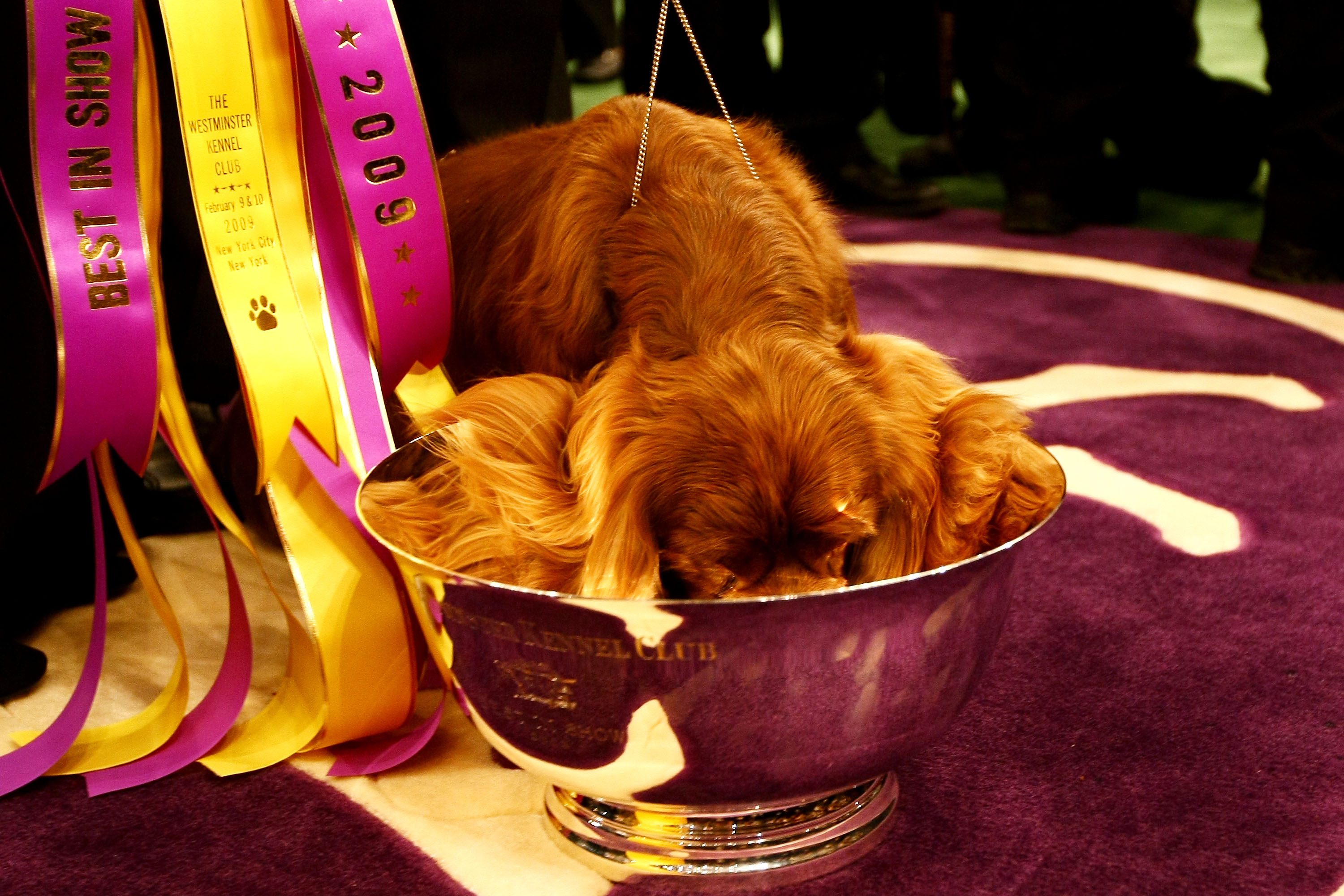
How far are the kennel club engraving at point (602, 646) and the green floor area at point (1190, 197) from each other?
2.38m

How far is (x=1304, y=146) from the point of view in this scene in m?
3.51

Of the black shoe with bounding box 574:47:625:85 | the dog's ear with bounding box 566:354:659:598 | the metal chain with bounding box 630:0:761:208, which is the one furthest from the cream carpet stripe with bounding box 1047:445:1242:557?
the black shoe with bounding box 574:47:625:85

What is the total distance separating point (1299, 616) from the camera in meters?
1.84

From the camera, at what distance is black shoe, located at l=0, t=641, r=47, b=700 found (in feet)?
5.81

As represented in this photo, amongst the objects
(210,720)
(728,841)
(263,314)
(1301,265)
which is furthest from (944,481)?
(1301,265)

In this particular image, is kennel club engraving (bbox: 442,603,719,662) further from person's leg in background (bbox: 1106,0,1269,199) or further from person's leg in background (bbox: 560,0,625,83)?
person's leg in background (bbox: 1106,0,1269,199)

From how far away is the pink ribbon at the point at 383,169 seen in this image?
1575 millimetres

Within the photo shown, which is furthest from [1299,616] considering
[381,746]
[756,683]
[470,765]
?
[381,746]

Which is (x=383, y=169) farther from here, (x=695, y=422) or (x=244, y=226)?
(x=695, y=422)

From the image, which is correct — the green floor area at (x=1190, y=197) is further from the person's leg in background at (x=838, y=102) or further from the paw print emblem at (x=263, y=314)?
the paw print emblem at (x=263, y=314)

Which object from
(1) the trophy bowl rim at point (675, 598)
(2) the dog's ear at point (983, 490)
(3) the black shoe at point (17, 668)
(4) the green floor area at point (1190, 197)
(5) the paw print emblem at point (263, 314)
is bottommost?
(4) the green floor area at point (1190, 197)

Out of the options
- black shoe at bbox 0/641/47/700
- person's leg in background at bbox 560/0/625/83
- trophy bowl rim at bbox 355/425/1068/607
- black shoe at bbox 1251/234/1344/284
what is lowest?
black shoe at bbox 1251/234/1344/284

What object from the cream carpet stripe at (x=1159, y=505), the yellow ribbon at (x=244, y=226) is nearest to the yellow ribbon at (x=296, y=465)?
the yellow ribbon at (x=244, y=226)

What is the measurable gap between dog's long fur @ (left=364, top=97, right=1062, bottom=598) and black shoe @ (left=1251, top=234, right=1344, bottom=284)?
2352 millimetres
